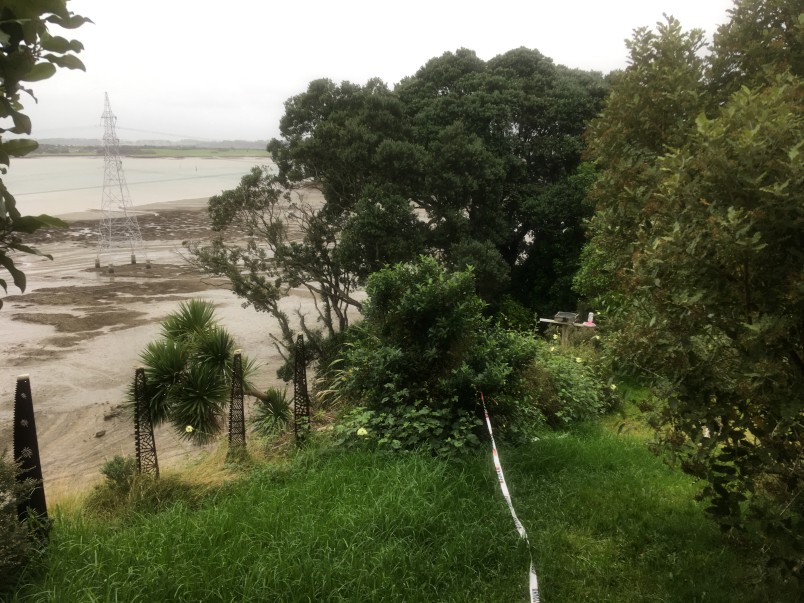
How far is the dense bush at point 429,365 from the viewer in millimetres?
4363

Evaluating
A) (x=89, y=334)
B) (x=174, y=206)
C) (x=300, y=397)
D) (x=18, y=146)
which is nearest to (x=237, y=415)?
(x=300, y=397)

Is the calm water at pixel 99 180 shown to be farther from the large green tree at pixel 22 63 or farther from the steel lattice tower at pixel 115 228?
the large green tree at pixel 22 63

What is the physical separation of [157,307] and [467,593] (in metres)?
19.5

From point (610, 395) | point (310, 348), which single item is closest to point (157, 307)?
point (310, 348)

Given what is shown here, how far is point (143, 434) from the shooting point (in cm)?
414

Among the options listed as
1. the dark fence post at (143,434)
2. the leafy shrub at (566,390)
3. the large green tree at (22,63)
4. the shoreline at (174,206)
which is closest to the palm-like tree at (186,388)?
the dark fence post at (143,434)

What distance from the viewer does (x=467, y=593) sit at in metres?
2.79

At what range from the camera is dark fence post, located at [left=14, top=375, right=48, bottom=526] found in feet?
9.70

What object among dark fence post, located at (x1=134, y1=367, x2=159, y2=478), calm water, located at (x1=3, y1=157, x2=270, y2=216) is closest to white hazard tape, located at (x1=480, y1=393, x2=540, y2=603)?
dark fence post, located at (x1=134, y1=367, x2=159, y2=478)

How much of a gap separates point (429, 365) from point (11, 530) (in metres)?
2.90

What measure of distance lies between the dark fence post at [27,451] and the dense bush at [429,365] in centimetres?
204

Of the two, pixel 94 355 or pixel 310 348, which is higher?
pixel 310 348

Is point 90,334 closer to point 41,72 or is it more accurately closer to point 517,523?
point 517,523

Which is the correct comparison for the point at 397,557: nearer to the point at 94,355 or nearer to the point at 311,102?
the point at 311,102
